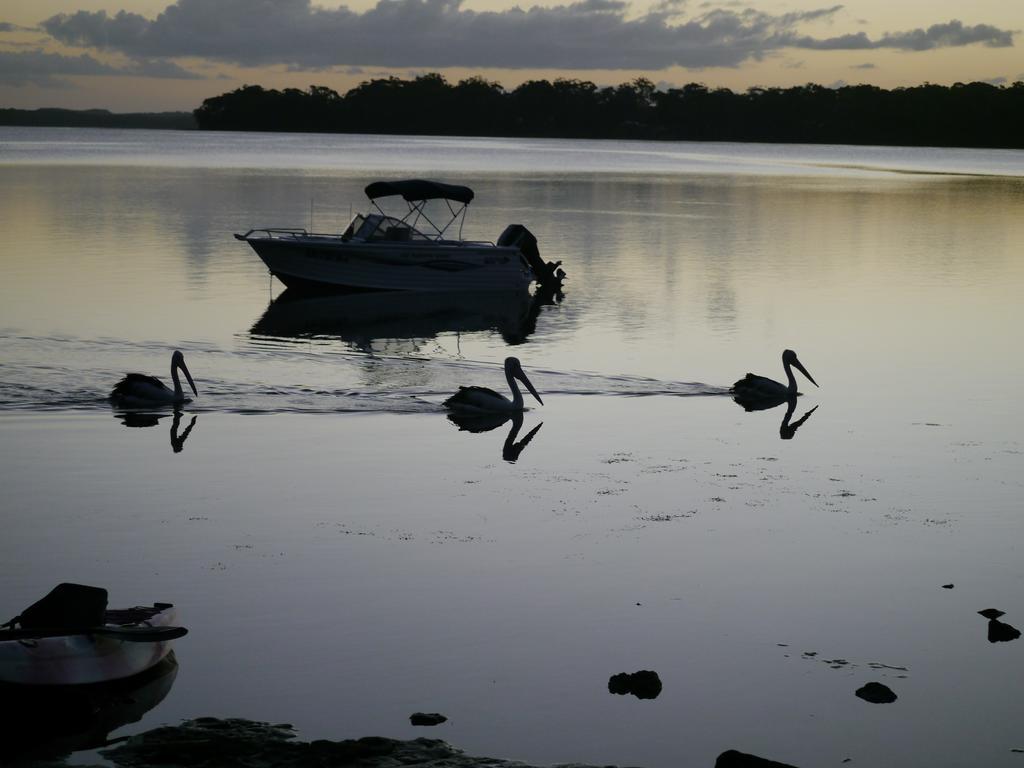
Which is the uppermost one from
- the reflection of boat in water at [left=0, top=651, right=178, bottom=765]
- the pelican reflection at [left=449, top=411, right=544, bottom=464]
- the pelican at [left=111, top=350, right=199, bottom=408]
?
the pelican at [left=111, top=350, right=199, bottom=408]

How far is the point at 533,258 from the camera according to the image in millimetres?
39812

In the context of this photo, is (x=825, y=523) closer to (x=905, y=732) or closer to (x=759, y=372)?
(x=905, y=732)

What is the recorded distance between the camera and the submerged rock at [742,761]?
789 cm

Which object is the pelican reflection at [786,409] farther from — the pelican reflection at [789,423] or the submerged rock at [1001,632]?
the submerged rock at [1001,632]

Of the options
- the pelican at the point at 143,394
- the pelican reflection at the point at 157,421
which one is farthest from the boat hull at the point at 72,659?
the pelican at the point at 143,394

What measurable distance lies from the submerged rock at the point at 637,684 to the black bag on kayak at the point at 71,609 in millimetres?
3421

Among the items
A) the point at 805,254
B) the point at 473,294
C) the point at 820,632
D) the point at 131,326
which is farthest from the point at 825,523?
the point at 805,254

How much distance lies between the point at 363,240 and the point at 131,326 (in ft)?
27.8

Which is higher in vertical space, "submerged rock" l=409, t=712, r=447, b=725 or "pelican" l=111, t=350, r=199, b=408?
"pelican" l=111, t=350, r=199, b=408

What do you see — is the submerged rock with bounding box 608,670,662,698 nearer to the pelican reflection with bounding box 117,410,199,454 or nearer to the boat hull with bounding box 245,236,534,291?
the pelican reflection with bounding box 117,410,199,454

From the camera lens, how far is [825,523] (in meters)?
14.0

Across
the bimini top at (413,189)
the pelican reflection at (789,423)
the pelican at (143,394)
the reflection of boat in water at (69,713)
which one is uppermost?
the bimini top at (413,189)

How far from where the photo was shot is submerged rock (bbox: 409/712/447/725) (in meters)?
8.77

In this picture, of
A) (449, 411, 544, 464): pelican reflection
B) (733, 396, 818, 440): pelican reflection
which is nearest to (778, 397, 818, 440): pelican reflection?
(733, 396, 818, 440): pelican reflection
